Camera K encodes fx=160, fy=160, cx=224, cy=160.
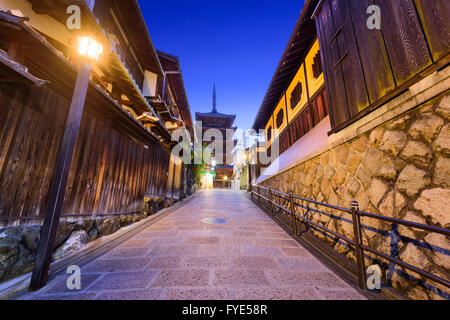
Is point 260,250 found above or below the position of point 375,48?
below

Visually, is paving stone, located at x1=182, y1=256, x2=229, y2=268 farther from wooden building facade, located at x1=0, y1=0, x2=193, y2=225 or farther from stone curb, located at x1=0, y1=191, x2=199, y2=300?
wooden building facade, located at x1=0, y1=0, x2=193, y2=225

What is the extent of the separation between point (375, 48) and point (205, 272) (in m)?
5.45

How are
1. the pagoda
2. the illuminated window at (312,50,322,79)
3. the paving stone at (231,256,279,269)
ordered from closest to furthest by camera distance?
the paving stone at (231,256,279,269), the illuminated window at (312,50,322,79), the pagoda

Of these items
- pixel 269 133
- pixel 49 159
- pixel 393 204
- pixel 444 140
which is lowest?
pixel 393 204

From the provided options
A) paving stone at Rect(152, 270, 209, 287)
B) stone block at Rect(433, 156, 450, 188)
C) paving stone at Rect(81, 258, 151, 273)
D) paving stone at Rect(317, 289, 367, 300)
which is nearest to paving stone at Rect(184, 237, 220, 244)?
paving stone at Rect(81, 258, 151, 273)

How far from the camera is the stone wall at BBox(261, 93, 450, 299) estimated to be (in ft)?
6.78

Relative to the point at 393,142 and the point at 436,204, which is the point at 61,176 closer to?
the point at 436,204

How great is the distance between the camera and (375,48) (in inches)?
132

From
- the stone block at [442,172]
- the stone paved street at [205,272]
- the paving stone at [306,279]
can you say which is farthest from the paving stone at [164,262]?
the stone block at [442,172]

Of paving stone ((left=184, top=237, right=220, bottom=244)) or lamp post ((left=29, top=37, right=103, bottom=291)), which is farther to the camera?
paving stone ((left=184, top=237, right=220, bottom=244))

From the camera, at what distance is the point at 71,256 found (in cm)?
319

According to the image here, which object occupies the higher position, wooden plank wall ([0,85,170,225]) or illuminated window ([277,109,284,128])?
illuminated window ([277,109,284,128])

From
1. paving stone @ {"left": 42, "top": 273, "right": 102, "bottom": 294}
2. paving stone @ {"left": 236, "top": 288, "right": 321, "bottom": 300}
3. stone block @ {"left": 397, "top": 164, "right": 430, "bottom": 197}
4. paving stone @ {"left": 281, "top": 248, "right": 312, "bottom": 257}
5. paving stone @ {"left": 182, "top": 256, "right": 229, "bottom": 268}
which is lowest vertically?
paving stone @ {"left": 42, "top": 273, "right": 102, "bottom": 294}

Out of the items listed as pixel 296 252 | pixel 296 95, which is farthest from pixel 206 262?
pixel 296 95
